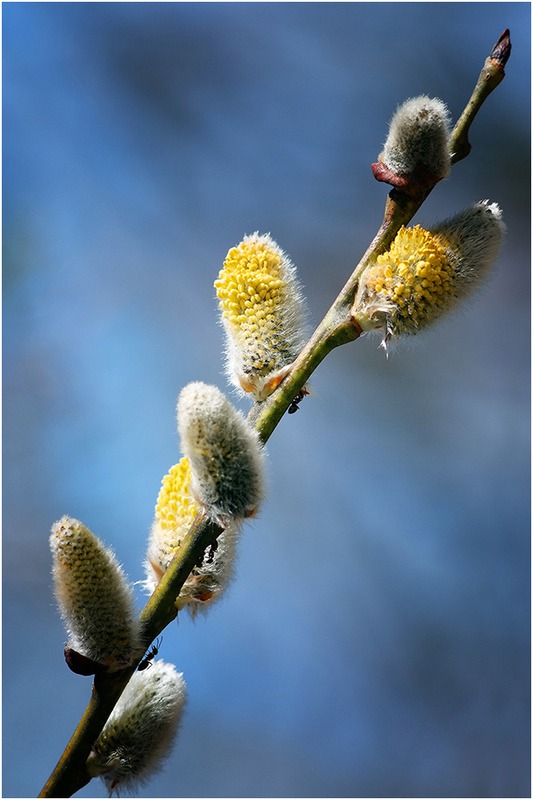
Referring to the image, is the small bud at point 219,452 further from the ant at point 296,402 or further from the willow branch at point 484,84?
the willow branch at point 484,84

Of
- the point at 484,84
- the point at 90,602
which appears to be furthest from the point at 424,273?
the point at 90,602

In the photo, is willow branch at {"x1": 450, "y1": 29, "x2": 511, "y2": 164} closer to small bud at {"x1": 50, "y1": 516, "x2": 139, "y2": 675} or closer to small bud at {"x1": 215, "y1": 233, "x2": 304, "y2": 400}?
small bud at {"x1": 215, "y1": 233, "x2": 304, "y2": 400}

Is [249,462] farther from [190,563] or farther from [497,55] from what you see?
[497,55]

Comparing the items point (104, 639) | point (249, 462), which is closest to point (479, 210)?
point (249, 462)

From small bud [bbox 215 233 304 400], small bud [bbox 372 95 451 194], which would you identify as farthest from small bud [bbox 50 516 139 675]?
small bud [bbox 372 95 451 194]

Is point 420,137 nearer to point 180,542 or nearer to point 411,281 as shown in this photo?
point 411,281
